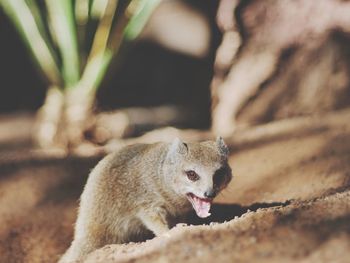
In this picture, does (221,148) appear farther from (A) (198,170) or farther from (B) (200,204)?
(B) (200,204)

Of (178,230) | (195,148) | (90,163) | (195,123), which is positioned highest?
(195,148)

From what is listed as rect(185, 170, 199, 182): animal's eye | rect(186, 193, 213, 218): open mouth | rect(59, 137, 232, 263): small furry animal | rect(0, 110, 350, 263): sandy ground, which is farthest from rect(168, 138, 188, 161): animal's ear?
rect(0, 110, 350, 263): sandy ground

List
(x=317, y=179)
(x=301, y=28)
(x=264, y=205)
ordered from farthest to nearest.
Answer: (x=301, y=28) < (x=317, y=179) < (x=264, y=205)

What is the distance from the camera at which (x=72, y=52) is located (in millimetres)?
5773

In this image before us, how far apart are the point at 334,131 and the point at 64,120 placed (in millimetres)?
2641

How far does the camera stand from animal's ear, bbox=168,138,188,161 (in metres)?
3.16

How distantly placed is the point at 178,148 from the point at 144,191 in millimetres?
334

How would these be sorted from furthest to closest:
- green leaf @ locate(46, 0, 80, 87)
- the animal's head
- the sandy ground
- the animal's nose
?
green leaf @ locate(46, 0, 80, 87), the animal's head, the animal's nose, the sandy ground

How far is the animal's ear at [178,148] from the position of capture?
124 inches

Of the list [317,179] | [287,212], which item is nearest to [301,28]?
[317,179]

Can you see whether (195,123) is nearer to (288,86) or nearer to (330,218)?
(288,86)

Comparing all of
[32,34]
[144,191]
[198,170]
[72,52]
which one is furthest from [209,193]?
[32,34]

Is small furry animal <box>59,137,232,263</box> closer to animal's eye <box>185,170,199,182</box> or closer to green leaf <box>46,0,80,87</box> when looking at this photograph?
animal's eye <box>185,170,199,182</box>

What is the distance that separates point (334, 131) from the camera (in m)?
4.53
